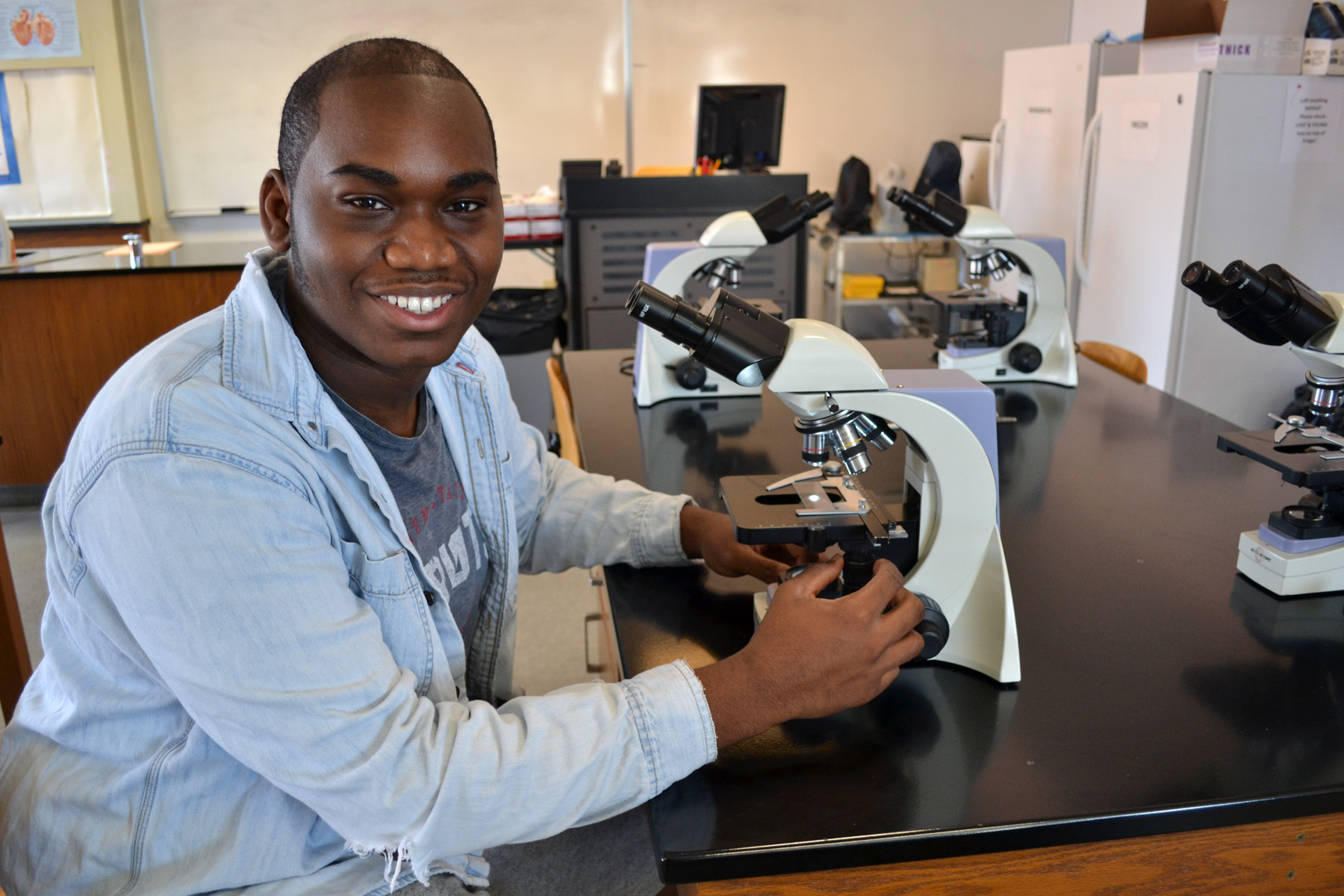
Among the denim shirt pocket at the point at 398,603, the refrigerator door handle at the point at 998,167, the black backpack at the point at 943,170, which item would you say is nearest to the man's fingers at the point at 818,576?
the denim shirt pocket at the point at 398,603

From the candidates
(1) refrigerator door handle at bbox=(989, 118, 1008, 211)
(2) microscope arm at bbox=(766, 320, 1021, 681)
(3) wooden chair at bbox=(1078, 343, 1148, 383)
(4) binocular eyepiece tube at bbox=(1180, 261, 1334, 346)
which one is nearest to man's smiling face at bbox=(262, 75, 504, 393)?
(2) microscope arm at bbox=(766, 320, 1021, 681)

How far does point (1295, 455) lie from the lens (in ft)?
4.01

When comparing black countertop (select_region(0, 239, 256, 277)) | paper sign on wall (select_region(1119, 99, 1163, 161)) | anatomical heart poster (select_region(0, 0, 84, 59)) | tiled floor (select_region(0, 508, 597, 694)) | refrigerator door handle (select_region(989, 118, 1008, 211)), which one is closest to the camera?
tiled floor (select_region(0, 508, 597, 694))

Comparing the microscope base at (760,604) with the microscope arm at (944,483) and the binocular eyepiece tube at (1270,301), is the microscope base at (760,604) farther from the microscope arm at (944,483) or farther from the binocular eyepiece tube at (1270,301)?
the binocular eyepiece tube at (1270,301)

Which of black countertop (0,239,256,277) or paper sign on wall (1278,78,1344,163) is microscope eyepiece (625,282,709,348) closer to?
black countertop (0,239,256,277)

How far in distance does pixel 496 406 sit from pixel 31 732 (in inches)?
24.3

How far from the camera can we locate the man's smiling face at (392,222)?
0.89 metres

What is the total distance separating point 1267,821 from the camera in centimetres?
86

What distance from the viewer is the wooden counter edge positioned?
2.72 ft

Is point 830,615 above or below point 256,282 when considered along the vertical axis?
below

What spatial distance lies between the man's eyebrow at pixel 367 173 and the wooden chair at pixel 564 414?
3.20 ft

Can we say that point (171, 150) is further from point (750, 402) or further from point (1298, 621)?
point (1298, 621)

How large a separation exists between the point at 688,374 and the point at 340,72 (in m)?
1.34

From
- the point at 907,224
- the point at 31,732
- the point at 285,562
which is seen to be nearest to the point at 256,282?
the point at 285,562
